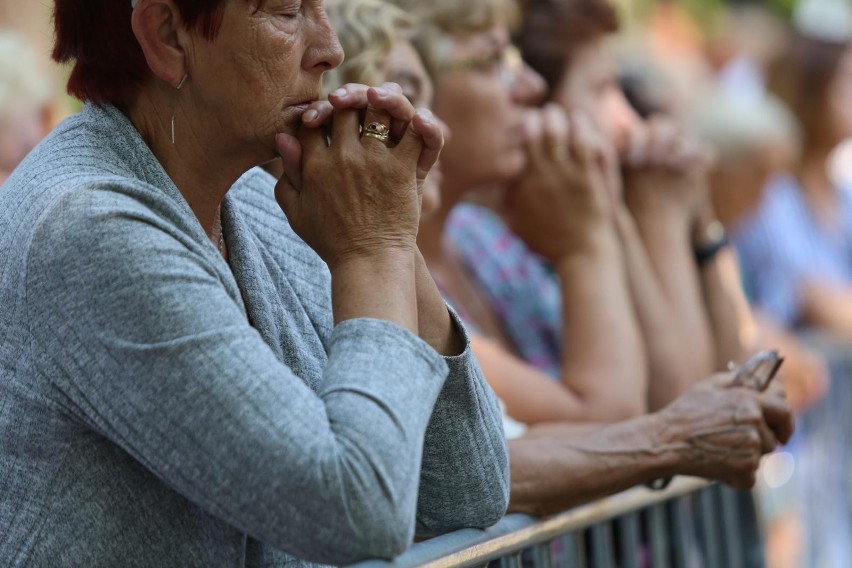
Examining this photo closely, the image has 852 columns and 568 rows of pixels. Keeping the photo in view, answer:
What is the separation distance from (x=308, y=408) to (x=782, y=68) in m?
5.84

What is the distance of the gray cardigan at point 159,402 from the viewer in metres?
1.50

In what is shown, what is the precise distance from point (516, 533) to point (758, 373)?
785 mm

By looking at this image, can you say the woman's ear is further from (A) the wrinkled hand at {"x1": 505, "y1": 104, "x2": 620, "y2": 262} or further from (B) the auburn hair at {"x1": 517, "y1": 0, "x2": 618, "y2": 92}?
(B) the auburn hair at {"x1": 517, "y1": 0, "x2": 618, "y2": 92}

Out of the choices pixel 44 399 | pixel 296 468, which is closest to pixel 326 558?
pixel 296 468

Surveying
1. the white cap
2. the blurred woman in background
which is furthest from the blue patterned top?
the white cap

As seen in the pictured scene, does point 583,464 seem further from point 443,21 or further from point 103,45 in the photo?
point 443,21

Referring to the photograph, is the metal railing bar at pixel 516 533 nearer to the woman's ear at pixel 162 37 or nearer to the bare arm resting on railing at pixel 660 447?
the bare arm resting on railing at pixel 660 447

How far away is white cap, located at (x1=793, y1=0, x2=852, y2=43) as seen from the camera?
22.1 feet

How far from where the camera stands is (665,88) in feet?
16.5

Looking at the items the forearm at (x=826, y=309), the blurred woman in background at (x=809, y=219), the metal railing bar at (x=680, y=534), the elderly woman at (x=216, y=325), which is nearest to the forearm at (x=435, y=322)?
the elderly woman at (x=216, y=325)

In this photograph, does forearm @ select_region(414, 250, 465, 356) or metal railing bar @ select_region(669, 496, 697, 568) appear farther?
metal railing bar @ select_region(669, 496, 697, 568)

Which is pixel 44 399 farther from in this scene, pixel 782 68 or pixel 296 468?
pixel 782 68

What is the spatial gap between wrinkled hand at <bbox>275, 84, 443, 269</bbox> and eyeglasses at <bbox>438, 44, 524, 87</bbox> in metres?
1.51

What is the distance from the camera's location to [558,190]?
3367 millimetres
